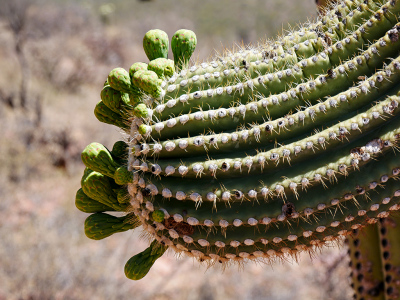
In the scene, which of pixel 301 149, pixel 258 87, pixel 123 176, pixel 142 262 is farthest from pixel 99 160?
pixel 301 149

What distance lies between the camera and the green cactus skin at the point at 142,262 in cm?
211

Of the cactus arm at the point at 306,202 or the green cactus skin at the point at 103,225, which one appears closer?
the cactus arm at the point at 306,202

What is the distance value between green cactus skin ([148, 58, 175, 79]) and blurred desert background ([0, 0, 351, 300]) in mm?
500

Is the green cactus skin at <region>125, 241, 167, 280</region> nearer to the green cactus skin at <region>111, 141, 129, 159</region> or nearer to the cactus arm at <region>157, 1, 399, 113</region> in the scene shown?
the green cactus skin at <region>111, 141, 129, 159</region>

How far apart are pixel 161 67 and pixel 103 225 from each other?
81cm

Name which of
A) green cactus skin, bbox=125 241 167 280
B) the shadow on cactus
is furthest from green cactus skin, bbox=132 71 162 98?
green cactus skin, bbox=125 241 167 280

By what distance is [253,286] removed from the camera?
6520mm

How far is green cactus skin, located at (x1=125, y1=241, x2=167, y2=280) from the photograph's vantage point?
2.11 metres

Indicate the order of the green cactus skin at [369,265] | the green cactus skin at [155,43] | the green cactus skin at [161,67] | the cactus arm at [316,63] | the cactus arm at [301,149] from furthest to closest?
the green cactus skin at [369,265] < the green cactus skin at [155,43] < the green cactus skin at [161,67] < the cactus arm at [316,63] < the cactus arm at [301,149]

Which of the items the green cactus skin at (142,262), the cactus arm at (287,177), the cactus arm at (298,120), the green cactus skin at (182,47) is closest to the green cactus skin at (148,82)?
the cactus arm at (298,120)

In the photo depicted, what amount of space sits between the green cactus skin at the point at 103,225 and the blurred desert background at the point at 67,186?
97 centimetres

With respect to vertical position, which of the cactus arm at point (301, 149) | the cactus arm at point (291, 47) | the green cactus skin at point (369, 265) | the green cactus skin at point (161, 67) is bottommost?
the green cactus skin at point (369, 265)

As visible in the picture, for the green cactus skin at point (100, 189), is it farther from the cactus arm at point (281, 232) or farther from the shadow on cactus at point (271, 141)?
the cactus arm at point (281, 232)

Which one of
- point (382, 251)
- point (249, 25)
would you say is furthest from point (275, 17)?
point (382, 251)
